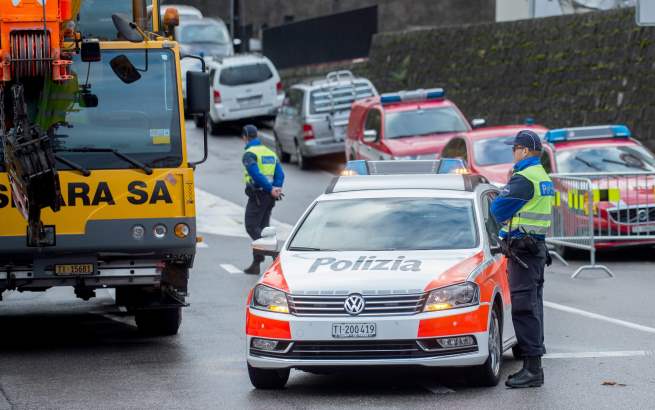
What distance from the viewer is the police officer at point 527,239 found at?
10922mm

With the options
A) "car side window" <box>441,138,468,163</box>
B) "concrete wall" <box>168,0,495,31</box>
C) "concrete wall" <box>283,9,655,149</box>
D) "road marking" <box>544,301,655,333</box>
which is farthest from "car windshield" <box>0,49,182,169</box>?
"concrete wall" <box>168,0,495,31</box>

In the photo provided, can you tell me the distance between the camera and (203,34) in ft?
146

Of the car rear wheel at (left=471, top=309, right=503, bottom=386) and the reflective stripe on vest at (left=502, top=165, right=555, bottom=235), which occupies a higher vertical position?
the reflective stripe on vest at (left=502, top=165, right=555, bottom=235)

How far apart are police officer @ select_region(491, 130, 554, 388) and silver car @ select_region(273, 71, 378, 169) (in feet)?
68.1

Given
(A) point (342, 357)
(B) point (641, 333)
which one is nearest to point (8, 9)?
(A) point (342, 357)

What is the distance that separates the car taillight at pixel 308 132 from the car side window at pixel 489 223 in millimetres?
19496

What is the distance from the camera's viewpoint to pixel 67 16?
39.7 ft

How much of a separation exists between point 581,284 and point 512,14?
78.7 feet

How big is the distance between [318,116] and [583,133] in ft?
37.8

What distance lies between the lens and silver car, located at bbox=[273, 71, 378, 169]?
105ft

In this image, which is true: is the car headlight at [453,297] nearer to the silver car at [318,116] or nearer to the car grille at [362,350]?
the car grille at [362,350]

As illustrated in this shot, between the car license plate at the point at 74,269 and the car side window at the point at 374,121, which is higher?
the car license plate at the point at 74,269

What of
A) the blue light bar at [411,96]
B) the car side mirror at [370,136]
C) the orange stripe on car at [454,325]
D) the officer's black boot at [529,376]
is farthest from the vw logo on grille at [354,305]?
the blue light bar at [411,96]

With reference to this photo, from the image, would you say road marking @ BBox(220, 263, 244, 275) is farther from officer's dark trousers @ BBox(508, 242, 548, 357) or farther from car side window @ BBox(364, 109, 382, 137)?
officer's dark trousers @ BBox(508, 242, 548, 357)
